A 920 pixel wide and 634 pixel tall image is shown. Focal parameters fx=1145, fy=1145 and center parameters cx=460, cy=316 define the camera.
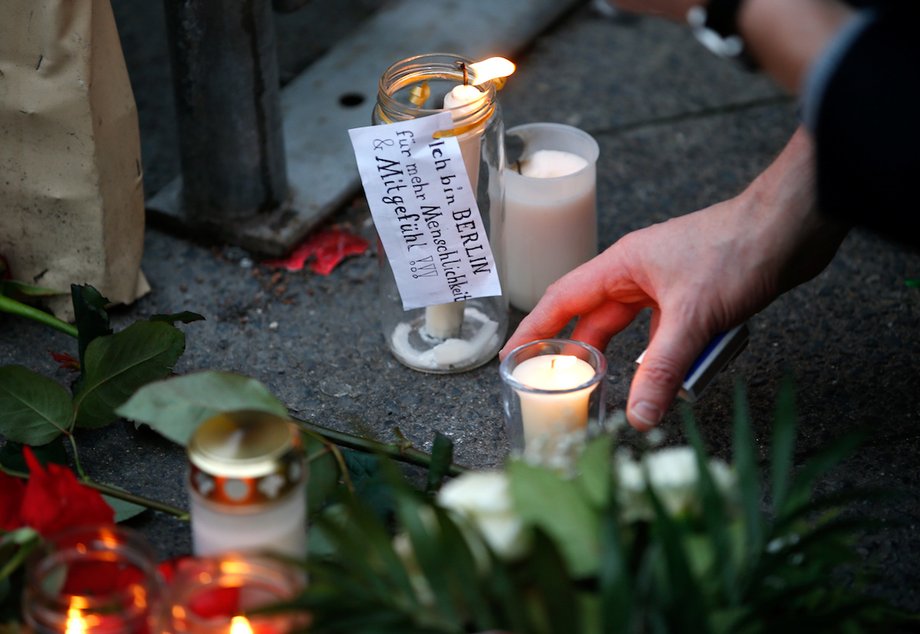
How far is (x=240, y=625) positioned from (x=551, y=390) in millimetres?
487

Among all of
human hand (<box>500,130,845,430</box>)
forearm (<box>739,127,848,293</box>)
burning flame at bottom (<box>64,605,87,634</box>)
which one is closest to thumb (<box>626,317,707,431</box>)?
human hand (<box>500,130,845,430</box>)

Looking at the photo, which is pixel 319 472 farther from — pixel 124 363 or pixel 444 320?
pixel 444 320

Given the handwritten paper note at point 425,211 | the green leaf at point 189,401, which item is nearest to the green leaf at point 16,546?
the green leaf at point 189,401

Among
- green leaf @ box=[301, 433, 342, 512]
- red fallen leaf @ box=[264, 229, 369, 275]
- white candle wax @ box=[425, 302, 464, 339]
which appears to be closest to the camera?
green leaf @ box=[301, 433, 342, 512]

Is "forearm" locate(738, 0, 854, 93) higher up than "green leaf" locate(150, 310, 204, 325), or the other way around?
"forearm" locate(738, 0, 854, 93)

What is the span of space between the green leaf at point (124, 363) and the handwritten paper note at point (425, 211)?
1.00 ft

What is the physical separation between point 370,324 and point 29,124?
0.56m

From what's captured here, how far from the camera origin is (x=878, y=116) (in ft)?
3.02

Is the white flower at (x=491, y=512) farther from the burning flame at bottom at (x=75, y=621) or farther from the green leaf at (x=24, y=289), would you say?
the green leaf at (x=24, y=289)

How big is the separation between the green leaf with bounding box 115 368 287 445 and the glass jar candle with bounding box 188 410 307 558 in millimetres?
110

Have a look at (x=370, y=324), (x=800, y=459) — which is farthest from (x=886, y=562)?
(x=370, y=324)

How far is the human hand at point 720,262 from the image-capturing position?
4.25 feet

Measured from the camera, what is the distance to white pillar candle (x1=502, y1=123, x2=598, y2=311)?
1.64 meters

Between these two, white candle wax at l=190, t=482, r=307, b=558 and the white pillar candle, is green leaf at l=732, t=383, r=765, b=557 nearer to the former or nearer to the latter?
white candle wax at l=190, t=482, r=307, b=558
